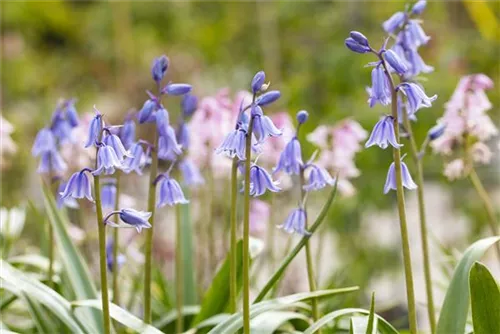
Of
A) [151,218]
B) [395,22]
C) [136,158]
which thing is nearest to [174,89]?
[136,158]

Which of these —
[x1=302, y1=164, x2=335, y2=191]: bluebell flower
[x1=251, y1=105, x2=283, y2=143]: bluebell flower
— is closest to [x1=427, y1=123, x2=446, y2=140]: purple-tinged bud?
[x1=302, y1=164, x2=335, y2=191]: bluebell flower

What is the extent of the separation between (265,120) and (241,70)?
7154 mm

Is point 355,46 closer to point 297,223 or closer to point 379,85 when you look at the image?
point 379,85

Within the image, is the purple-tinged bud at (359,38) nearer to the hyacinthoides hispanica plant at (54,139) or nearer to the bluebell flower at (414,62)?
the bluebell flower at (414,62)

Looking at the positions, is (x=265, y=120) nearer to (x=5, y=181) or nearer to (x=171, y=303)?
(x=171, y=303)

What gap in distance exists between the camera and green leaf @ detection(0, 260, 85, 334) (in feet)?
7.23

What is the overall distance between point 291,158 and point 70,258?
85 centimetres

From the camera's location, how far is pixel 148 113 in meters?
2.11

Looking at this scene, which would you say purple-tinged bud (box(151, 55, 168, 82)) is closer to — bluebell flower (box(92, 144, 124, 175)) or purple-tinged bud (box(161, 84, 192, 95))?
purple-tinged bud (box(161, 84, 192, 95))

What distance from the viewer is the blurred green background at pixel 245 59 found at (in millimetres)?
5543

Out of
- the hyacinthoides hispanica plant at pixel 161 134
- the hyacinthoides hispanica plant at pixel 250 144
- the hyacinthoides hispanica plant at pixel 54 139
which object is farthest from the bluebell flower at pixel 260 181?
the hyacinthoides hispanica plant at pixel 54 139

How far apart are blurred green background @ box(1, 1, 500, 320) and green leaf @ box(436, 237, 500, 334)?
53.6 inches

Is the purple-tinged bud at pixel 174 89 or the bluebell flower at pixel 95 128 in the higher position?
the purple-tinged bud at pixel 174 89

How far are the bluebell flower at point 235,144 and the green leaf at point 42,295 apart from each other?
0.71m
